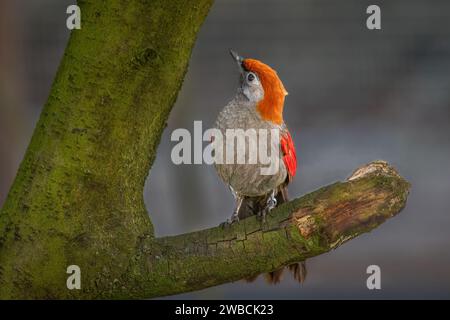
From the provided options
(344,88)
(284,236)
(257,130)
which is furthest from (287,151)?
(344,88)

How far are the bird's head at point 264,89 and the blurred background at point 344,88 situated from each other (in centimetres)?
214

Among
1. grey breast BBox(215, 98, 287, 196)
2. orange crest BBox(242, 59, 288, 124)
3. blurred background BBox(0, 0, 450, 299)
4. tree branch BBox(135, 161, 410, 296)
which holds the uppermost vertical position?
blurred background BBox(0, 0, 450, 299)

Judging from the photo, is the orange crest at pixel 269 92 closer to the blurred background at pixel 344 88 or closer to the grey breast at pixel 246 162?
the grey breast at pixel 246 162

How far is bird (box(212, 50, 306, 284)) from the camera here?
2416mm

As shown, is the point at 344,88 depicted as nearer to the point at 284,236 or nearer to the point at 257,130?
the point at 257,130

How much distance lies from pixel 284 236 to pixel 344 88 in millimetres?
3429

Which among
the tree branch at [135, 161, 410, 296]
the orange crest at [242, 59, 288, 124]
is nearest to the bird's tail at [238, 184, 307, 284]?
the orange crest at [242, 59, 288, 124]

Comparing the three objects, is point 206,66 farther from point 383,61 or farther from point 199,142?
point 199,142

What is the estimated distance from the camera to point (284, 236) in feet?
6.06

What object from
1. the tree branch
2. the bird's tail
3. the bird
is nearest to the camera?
the tree branch

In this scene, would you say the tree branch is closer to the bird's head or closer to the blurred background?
the bird's head

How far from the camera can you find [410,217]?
484 cm

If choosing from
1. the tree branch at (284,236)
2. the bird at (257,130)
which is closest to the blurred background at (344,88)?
the bird at (257,130)

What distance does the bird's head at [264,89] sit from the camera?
2400 mm
